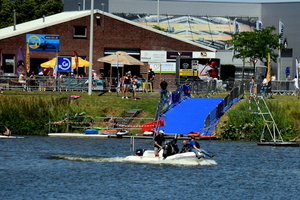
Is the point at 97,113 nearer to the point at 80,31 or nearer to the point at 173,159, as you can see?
the point at 173,159

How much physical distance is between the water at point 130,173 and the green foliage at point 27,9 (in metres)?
55.5

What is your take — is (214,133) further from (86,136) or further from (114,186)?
(114,186)

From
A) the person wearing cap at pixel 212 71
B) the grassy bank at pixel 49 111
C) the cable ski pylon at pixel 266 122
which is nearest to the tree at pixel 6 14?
the person wearing cap at pixel 212 71

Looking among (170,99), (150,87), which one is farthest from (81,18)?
(170,99)

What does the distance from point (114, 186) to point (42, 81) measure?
99.6 ft

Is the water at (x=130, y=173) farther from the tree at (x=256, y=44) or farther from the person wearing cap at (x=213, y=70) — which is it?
the tree at (x=256, y=44)

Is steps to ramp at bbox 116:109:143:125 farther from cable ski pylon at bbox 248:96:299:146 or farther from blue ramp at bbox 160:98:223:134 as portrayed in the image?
cable ski pylon at bbox 248:96:299:146

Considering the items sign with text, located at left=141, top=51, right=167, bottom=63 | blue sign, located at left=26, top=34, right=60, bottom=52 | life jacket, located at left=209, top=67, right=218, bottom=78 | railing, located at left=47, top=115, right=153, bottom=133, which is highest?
blue sign, located at left=26, top=34, right=60, bottom=52

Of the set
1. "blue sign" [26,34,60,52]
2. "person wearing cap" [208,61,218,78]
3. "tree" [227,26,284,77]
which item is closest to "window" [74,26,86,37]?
"blue sign" [26,34,60,52]

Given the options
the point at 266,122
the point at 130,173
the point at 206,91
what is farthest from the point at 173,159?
the point at 206,91

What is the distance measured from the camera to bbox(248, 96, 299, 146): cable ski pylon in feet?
167

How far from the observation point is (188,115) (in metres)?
56.1

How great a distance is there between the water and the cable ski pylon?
35.7 inches

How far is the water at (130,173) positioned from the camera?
33.9 meters
